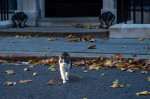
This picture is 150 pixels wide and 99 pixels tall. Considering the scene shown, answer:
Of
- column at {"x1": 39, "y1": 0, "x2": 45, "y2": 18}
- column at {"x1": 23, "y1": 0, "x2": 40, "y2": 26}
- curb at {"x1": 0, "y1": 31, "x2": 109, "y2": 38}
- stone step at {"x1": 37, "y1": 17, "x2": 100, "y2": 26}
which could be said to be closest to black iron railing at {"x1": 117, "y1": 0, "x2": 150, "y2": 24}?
curb at {"x1": 0, "y1": 31, "x2": 109, "y2": 38}

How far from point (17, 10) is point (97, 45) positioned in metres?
4.35

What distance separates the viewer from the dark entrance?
14094mm

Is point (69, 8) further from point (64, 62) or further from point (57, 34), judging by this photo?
point (64, 62)

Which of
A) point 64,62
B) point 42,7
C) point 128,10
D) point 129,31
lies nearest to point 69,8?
point 42,7

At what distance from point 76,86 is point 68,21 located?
715 cm

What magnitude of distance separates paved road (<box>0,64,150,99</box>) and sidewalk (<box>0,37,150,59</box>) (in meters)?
0.97

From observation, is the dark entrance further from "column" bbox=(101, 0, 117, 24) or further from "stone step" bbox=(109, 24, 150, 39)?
"stone step" bbox=(109, 24, 150, 39)

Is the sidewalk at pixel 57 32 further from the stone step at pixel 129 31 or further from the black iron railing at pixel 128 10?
the black iron railing at pixel 128 10

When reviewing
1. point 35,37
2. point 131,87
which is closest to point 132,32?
point 35,37

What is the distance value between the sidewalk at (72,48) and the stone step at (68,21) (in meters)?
1.89

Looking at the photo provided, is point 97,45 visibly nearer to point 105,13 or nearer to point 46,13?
point 105,13

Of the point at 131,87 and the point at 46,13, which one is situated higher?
the point at 46,13

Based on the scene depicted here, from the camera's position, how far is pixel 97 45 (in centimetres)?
1010

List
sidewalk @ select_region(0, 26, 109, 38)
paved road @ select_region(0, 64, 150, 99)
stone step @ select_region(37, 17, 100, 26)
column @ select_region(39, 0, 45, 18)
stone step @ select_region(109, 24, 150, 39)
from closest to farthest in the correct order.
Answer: paved road @ select_region(0, 64, 150, 99) → stone step @ select_region(109, 24, 150, 39) → sidewalk @ select_region(0, 26, 109, 38) → stone step @ select_region(37, 17, 100, 26) → column @ select_region(39, 0, 45, 18)
